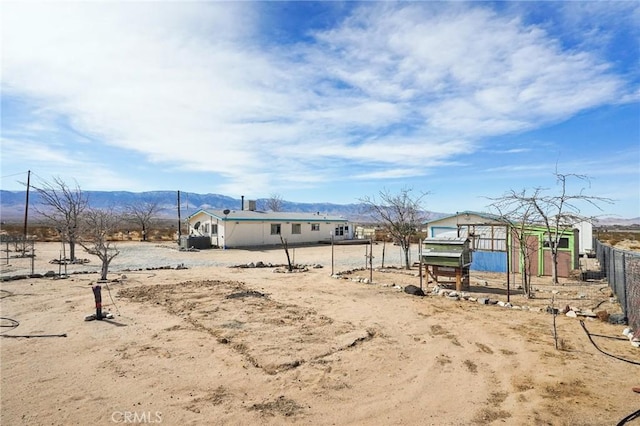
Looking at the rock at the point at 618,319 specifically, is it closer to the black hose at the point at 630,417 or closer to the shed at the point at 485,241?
the black hose at the point at 630,417

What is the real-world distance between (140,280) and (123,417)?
10.8 metres

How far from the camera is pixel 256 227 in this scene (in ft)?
108

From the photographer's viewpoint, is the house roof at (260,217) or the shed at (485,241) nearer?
the shed at (485,241)

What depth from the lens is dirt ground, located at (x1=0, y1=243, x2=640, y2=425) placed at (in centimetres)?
464

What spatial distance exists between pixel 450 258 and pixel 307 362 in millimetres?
8080

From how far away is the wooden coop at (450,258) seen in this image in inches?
492

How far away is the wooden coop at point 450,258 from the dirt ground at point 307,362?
5.78 feet

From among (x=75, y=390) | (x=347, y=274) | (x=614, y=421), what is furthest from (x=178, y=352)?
(x=347, y=274)

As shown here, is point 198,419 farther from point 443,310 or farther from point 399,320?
point 443,310

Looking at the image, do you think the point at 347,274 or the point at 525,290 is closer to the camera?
the point at 525,290

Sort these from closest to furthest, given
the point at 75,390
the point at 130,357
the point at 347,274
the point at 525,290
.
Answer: the point at 75,390
the point at 130,357
the point at 525,290
the point at 347,274

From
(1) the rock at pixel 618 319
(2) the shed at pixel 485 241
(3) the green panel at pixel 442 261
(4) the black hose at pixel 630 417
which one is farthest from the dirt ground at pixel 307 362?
(2) the shed at pixel 485 241

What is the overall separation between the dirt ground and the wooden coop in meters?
1.76

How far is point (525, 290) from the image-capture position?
12.0 meters
